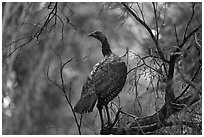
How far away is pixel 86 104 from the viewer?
284 cm

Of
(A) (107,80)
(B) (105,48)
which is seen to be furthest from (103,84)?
(B) (105,48)

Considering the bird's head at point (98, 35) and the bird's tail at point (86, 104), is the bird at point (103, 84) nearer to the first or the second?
the bird's tail at point (86, 104)

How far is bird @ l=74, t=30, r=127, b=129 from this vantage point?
2848mm

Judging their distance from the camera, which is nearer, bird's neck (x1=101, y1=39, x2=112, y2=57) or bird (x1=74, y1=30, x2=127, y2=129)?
bird (x1=74, y1=30, x2=127, y2=129)

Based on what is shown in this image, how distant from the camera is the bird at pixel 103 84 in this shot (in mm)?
2848

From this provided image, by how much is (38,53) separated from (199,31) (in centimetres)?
851

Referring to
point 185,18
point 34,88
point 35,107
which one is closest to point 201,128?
point 185,18

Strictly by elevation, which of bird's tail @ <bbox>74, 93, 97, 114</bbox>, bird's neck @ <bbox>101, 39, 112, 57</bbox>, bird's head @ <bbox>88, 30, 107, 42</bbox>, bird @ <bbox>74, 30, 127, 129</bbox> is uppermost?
bird's head @ <bbox>88, 30, 107, 42</bbox>

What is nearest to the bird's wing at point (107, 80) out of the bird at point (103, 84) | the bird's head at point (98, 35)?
the bird at point (103, 84)

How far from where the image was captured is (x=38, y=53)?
38.0 feet

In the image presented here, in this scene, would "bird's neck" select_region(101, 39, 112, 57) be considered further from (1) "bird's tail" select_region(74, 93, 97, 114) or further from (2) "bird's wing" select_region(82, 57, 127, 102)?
(1) "bird's tail" select_region(74, 93, 97, 114)

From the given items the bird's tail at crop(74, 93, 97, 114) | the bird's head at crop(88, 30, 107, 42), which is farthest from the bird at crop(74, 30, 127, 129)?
the bird's head at crop(88, 30, 107, 42)

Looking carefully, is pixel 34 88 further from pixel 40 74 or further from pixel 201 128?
pixel 201 128

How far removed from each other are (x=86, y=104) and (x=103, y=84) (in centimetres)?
12
